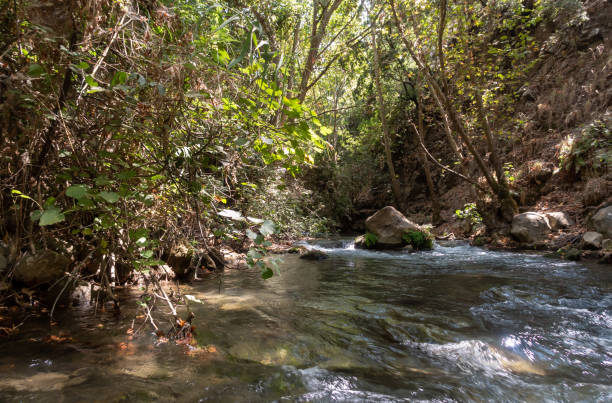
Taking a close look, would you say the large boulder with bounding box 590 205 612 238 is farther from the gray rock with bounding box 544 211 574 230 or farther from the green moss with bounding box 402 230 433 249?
the green moss with bounding box 402 230 433 249

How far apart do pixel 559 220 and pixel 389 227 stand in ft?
14.7

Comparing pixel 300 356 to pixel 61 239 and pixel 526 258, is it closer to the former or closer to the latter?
pixel 61 239

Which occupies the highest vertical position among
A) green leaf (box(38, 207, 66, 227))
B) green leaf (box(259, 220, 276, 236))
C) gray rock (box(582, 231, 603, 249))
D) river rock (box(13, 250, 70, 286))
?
green leaf (box(38, 207, 66, 227))

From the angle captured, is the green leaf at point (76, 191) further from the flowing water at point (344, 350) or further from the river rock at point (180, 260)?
the river rock at point (180, 260)

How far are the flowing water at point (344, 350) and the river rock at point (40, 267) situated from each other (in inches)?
16.8

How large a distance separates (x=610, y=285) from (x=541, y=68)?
1300cm

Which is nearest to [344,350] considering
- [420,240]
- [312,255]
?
[312,255]

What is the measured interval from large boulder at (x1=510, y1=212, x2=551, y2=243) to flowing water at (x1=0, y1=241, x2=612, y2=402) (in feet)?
12.1

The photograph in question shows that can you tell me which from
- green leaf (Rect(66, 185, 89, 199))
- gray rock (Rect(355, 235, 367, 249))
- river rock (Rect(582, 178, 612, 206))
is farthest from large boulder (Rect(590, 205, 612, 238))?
green leaf (Rect(66, 185, 89, 199))

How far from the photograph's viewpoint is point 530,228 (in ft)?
28.0

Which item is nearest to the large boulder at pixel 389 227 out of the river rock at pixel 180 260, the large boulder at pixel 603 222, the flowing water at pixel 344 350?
the large boulder at pixel 603 222

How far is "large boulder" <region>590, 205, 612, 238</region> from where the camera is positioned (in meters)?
6.72

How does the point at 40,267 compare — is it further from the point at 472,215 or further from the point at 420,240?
the point at 472,215

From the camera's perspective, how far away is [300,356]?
2.73 meters
